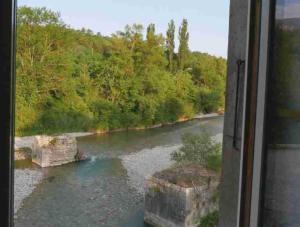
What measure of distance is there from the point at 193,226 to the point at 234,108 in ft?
1.63

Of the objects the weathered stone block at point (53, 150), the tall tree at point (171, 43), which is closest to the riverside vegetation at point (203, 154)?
the tall tree at point (171, 43)

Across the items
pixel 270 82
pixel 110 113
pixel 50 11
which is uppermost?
pixel 50 11

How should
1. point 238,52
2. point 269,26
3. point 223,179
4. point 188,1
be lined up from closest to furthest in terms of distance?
point 269,26, point 238,52, point 223,179, point 188,1

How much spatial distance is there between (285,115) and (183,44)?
1.80 feet

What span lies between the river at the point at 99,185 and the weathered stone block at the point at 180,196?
59mm

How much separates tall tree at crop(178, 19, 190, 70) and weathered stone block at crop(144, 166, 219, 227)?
0.39 m

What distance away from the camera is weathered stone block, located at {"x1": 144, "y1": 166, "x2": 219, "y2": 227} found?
4.18 ft

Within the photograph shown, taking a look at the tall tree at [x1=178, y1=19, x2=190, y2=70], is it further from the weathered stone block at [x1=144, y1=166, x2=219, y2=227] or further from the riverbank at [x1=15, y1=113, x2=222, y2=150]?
the weathered stone block at [x1=144, y1=166, x2=219, y2=227]

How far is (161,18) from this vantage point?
132 cm

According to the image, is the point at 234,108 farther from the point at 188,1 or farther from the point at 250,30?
the point at 188,1

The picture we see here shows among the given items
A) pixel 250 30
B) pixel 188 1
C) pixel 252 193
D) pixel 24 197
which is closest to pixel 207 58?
pixel 188 1

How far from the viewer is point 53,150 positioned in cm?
134

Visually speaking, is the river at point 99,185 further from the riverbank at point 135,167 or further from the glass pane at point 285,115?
the glass pane at point 285,115
